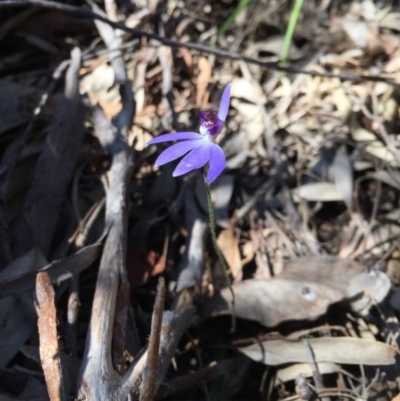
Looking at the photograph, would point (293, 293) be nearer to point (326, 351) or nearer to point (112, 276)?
point (326, 351)

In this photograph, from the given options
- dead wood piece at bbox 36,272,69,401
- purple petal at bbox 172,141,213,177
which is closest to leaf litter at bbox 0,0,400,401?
dead wood piece at bbox 36,272,69,401

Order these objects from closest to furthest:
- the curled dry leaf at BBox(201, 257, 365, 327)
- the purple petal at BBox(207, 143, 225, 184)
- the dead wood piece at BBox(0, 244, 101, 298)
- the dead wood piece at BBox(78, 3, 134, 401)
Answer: the purple petal at BBox(207, 143, 225, 184)
the dead wood piece at BBox(78, 3, 134, 401)
the dead wood piece at BBox(0, 244, 101, 298)
the curled dry leaf at BBox(201, 257, 365, 327)

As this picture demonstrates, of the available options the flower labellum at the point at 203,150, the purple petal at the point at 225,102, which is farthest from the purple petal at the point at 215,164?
the purple petal at the point at 225,102

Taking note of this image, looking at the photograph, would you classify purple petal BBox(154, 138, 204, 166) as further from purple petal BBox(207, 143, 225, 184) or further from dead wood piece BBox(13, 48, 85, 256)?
dead wood piece BBox(13, 48, 85, 256)

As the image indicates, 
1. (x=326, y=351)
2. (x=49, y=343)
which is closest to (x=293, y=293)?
(x=326, y=351)

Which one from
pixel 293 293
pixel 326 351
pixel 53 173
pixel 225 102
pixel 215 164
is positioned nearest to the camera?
pixel 215 164

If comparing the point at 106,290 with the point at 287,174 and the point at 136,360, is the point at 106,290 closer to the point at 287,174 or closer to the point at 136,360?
the point at 136,360

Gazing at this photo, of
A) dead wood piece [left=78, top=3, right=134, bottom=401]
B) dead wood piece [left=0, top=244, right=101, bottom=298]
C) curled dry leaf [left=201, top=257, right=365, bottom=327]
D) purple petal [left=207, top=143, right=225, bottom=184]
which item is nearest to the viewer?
purple petal [left=207, top=143, right=225, bottom=184]
